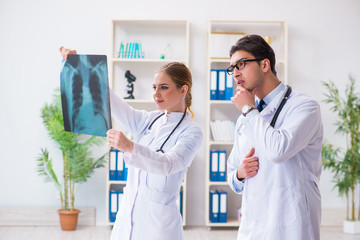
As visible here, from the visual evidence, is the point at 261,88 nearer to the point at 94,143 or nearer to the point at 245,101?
the point at 245,101

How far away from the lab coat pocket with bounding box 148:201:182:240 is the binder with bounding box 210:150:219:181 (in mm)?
2849

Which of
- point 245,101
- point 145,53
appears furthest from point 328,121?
point 245,101

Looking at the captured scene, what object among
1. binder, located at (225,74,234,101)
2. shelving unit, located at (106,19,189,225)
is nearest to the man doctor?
binder, located at (225,74,234,101)

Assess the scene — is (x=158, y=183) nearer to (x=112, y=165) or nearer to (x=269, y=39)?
(x=112, y=165)

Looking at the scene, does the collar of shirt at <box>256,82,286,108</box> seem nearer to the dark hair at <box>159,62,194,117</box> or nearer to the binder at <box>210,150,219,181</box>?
the dark hair at <box>159,62,194,117</box>

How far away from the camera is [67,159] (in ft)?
14.6

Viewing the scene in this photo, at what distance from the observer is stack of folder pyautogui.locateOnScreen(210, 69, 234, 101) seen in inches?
180

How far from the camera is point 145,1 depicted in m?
4.82

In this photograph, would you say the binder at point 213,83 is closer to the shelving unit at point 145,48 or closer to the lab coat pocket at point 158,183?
the shelving unit at point 145,48

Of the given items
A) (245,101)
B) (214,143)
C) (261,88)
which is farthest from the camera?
(214,143)

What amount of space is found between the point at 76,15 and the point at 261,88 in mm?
3604

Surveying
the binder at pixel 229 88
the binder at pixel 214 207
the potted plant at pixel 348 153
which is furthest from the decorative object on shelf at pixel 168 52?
the potted plant at pixel 348 153

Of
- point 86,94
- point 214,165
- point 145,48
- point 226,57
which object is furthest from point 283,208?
point 145,48

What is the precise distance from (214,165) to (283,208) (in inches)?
123
